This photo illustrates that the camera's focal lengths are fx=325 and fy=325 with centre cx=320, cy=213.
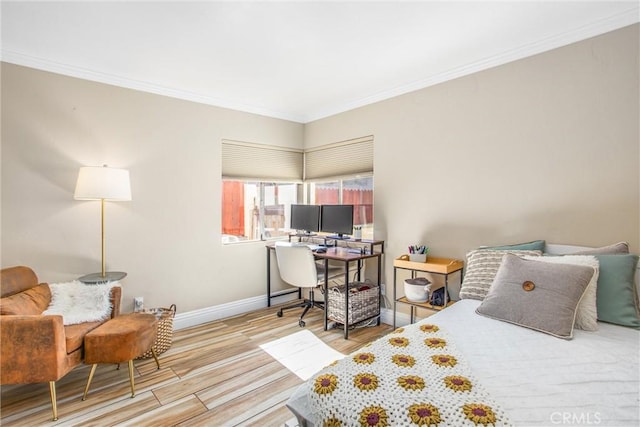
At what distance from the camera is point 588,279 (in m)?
1.71

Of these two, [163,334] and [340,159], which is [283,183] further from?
[163,334]

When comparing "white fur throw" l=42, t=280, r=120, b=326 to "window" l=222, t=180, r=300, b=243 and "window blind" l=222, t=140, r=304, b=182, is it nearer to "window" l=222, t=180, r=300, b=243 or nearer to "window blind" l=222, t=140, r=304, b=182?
"window" l=222, t=180, r=300, b=243

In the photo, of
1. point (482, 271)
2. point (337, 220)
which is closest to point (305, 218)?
point (337, 220)

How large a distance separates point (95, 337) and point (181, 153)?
1.92 metres

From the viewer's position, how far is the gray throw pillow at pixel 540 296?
165 centimetres

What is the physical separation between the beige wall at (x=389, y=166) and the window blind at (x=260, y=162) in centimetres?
14

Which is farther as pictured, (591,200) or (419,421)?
(591,200)

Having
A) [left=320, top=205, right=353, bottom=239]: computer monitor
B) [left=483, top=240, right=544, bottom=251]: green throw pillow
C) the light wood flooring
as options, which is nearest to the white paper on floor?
the light wood flooring

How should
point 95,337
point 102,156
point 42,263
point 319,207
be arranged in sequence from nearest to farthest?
point 95,337
point 42,263
point 102,156
point 319,207

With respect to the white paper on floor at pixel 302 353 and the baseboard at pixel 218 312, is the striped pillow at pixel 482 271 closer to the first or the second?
the white paper on floor at pixel 302 353

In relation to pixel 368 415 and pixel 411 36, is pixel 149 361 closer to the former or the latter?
pixel 368 415

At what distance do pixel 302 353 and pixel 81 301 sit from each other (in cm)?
179

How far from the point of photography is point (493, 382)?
1.23 meters

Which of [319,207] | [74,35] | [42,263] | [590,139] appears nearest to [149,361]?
[42,263]
